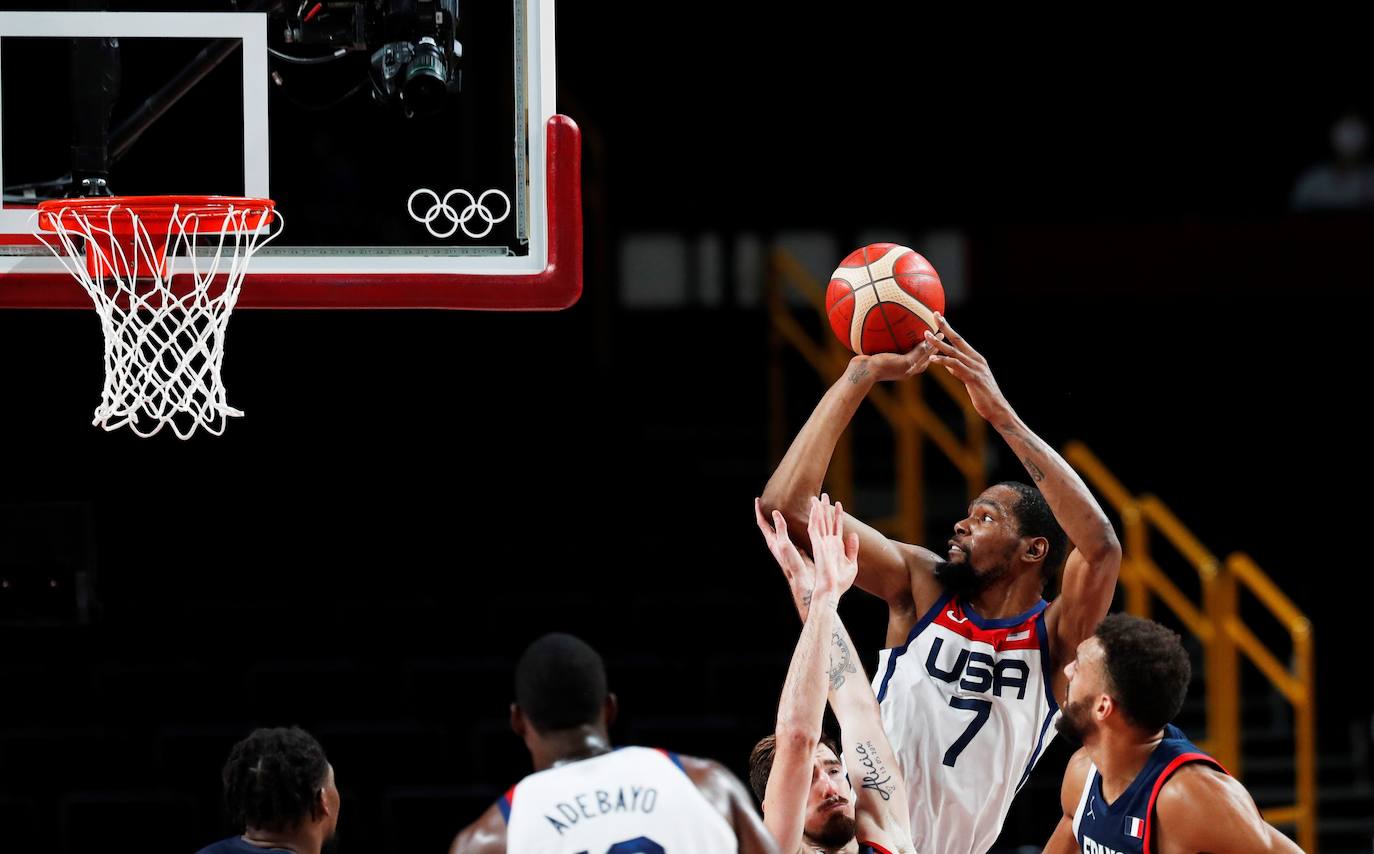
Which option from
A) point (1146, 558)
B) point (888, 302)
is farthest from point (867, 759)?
point (1146, 558)

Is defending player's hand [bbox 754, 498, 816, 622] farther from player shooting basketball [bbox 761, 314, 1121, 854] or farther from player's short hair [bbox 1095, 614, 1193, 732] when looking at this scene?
player's short hair [bbox 1095, 614, 1193, 732]

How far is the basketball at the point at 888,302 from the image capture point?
4.80m

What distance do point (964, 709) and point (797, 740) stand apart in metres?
1.11

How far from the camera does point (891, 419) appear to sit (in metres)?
9.60

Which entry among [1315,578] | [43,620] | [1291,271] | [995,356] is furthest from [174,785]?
[1291,271]

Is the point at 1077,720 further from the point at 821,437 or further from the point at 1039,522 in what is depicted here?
the point at 821,437

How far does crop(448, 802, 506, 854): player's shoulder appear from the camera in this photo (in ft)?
11.8

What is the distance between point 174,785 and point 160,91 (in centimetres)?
Answer: 340

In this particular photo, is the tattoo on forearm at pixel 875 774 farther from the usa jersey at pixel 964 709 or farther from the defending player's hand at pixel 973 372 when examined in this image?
the defending player's hand at pixel 973 372

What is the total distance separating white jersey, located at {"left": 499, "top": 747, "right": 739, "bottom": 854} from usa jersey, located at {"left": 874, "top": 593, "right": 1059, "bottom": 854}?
1.42 metres

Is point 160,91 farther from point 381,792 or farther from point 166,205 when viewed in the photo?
point 381,792

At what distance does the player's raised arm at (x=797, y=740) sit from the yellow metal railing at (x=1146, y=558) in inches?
149

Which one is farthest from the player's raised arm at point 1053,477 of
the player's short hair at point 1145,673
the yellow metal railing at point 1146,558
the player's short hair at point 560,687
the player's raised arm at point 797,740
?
the yellow metal railing at point 1146,558

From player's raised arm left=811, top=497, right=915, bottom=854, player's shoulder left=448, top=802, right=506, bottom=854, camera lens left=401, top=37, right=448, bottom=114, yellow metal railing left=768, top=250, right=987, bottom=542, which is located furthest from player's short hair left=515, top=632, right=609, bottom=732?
yellow metal railing left=768, top=250, right=987, bottom=542
